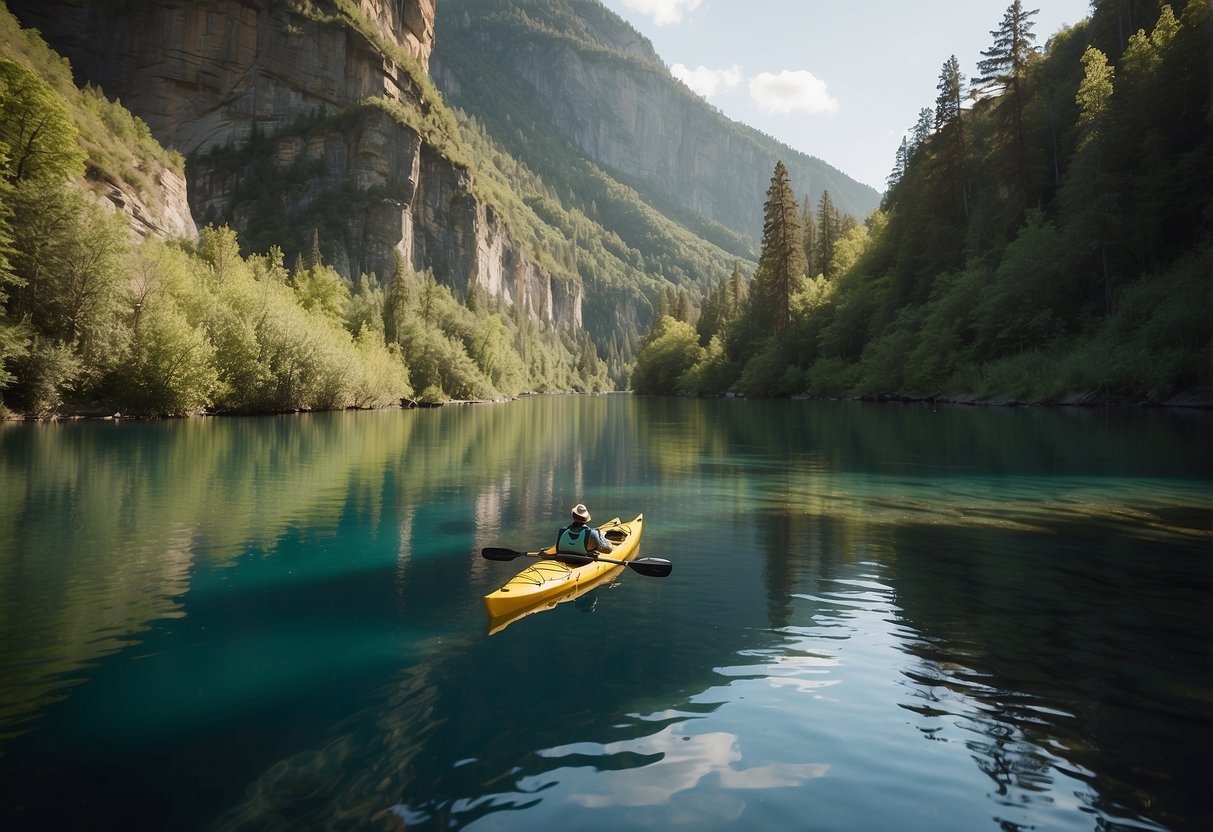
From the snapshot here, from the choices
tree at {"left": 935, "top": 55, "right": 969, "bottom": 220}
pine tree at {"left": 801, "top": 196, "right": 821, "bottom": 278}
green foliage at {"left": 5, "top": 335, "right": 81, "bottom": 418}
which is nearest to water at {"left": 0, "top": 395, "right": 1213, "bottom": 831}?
green foliage at {"left": 5, "top": 335, "right": 81, "bottom": 418}

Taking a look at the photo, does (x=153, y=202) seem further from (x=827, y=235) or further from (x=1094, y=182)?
(x=827, y=235)

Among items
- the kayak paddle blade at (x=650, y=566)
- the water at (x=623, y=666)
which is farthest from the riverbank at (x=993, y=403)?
the kayak paddle blade at (x=650, y=566)

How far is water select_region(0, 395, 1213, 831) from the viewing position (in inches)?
197

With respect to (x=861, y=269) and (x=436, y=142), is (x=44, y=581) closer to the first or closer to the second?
(x=861, y=269)

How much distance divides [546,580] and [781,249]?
71683mm

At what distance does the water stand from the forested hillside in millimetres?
30567

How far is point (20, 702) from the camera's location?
639 cm

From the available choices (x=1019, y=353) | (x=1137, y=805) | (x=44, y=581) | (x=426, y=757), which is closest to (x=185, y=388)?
(x=44, y=581)

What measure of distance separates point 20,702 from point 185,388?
129 ft

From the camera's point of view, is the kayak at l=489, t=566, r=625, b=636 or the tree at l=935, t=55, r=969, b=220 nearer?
the kayak at l=489, t=566, r=625, b=636

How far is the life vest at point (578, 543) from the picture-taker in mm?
10547

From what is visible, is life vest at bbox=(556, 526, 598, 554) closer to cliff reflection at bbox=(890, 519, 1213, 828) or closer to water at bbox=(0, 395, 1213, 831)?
water at bbox=(0, 395, 1213, 831)

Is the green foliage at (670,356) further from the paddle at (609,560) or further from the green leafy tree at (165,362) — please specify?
the paddle at (609,560)

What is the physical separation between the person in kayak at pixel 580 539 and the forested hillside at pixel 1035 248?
38.4 metres
